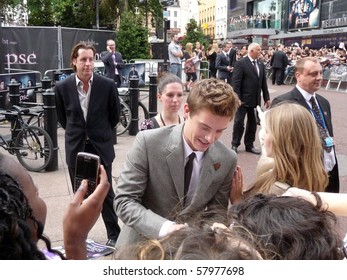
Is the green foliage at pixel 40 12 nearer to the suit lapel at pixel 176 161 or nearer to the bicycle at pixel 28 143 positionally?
the bicycle at pixel 28 143

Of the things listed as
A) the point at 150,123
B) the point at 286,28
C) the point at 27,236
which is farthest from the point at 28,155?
the point at 286,28

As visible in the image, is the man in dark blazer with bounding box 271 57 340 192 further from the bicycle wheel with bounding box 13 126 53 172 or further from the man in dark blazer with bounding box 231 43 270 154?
the bicycle wheel with bounding box 13 126 53 172

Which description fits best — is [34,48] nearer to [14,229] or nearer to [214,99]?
[214,99]

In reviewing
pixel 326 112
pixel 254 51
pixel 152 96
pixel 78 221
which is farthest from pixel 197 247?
pixel 152 96

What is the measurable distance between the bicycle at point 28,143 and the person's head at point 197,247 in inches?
212

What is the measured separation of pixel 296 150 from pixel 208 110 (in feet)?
1.88

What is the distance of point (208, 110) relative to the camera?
6.61ft

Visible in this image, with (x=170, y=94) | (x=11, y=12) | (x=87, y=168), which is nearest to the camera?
(x=87, y=168)

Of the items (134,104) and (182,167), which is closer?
A: (182,167)

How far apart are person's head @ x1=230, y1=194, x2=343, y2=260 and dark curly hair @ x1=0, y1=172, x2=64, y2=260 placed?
613 mm

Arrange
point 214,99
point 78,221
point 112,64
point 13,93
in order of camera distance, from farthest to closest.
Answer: point 112,64 → point 13,93 → point 214,99 → point 78,221

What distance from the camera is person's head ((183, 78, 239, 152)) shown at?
201 cm

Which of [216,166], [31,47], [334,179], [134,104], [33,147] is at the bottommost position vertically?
[33,147]

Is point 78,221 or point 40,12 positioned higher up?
point 40,12
